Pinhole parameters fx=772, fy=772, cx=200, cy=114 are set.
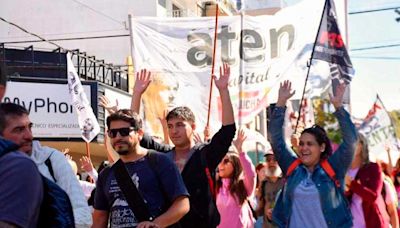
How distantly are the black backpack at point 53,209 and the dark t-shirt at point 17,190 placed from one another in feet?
0.39

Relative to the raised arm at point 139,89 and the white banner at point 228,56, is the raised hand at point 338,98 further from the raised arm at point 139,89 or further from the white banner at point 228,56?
the white banner at point 228,56

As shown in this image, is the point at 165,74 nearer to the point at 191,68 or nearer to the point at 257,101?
the point at 191,68

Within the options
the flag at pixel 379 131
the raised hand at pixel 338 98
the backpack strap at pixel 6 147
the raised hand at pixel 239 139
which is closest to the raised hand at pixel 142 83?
the raised hand at pixel 239 139

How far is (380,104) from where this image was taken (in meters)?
12.5

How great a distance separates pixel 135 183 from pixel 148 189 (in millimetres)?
88

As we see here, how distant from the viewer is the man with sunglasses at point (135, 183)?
15.3 feet

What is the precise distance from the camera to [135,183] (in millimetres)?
4699

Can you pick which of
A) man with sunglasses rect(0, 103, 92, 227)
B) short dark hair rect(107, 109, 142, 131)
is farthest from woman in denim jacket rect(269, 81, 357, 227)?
man with sunglasses rect(0, 103, 92, 227)

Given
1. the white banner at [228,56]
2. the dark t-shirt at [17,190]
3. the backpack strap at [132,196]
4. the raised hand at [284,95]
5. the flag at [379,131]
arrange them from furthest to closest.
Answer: the flag at [379,131]
the white banner at [228,56]
the raised hand at [284,95]
the backpack strap at [132,196]
the dark t-shirt at [17,190]

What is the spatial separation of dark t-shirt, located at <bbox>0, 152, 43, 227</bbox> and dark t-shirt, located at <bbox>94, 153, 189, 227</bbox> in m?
2.33

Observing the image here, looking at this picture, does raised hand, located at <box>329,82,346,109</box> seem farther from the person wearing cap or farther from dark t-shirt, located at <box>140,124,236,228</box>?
the person wearing cap

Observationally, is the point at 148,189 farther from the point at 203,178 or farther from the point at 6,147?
the point at 6,147

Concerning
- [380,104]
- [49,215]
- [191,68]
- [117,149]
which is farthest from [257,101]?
[49,215]

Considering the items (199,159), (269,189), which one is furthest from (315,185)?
(269,189)
